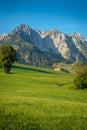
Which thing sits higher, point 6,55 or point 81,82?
point 6,55

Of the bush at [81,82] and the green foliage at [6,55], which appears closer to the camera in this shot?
the bush at [81,82]

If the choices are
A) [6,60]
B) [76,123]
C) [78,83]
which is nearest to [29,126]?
[76,123]

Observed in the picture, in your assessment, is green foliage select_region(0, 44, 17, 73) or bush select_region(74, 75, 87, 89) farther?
green foliage select_region(0, 44, 17, 73)

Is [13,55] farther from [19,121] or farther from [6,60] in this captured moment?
[19,121]

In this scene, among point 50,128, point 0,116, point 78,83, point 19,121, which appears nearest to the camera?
point 50,128

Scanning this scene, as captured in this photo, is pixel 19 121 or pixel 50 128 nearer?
pixel 50 128

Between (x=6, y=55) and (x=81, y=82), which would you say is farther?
(x=6, y=55)

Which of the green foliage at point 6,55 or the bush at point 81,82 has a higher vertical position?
the green foliage at point 6,55

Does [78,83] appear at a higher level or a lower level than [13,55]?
lower

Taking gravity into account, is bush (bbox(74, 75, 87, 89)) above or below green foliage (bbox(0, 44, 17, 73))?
below

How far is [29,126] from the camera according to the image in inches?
622

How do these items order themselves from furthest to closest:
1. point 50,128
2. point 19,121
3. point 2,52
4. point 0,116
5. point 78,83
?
1. point 2,52
2. point 78,83
3. point 0,116
4. point 19,121
5. point 50,128

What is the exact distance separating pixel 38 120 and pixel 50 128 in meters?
2.42

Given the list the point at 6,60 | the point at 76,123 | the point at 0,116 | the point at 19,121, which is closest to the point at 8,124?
the point at 19,121
